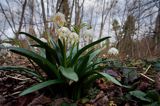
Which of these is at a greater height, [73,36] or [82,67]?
[73,36]

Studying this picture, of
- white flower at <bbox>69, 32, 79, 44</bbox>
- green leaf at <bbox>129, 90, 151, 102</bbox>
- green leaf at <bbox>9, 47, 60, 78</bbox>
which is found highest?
white flower at <bbox>69, 32, 79, 44</bbox>

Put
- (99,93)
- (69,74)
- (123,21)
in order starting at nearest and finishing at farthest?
(69,74) → (99,93) → (123,21)

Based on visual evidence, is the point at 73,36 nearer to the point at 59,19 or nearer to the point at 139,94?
the point at 59,19

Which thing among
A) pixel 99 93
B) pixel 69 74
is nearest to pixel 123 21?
pixel 99 93

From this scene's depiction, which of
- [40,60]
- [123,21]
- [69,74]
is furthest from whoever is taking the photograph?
[123,21]

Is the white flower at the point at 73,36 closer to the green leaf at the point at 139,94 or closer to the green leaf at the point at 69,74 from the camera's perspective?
the green leaf at the point at 69,74

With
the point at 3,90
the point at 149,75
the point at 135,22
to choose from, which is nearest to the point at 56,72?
the point at 3,90

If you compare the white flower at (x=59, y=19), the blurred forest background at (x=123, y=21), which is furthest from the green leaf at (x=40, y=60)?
the blurred forest background at (x=123, y=21)

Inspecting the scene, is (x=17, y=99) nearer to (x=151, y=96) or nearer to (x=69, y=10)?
(x=151, y=96)

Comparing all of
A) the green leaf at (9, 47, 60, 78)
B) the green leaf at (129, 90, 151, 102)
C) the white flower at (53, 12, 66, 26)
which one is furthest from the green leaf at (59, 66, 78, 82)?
the green leaf at (129, 90, 151, 102)

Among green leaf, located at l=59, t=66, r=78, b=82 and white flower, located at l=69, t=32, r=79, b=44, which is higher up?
white flower, located at l=69, t=32, r=79, b=44

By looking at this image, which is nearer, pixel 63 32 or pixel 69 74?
pixel 69 74

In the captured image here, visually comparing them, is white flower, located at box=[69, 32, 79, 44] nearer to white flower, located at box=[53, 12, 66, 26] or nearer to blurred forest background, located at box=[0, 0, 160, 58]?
white flower, located at box=[53, 12, 66, 26]
